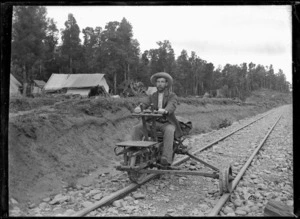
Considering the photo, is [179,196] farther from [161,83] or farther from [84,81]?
[84,81]

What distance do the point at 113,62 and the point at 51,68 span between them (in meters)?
11.6

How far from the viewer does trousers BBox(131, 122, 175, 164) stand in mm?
5176

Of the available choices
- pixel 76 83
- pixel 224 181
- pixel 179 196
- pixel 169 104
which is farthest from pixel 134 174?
pixel 76 83

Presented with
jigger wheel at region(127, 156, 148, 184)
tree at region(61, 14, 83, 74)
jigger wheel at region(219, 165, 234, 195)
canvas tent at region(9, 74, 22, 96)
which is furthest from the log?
tree at region(61, 14, 83, 74)

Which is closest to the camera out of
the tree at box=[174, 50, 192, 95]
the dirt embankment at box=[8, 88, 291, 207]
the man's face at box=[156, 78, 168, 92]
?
the dirt embankment at box=[8, 88, 291, 207]

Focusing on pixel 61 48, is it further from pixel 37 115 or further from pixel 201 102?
pixel 37 115

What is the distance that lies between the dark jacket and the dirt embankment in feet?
6.28

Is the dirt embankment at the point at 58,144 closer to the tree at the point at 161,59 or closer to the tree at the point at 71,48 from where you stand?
the tree at the point at 71,48

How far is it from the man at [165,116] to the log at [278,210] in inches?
75.0

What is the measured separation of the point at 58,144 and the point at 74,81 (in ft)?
90.4

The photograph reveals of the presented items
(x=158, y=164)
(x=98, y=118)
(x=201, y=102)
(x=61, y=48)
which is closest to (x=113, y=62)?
(x=61, y=48)

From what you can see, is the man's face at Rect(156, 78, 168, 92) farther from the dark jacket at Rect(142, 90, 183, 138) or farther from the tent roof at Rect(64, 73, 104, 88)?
the tent roof at Rect(64, 73, 104, 88)

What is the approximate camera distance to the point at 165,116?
521 centimetres

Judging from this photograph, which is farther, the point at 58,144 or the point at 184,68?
the point at 184,68
